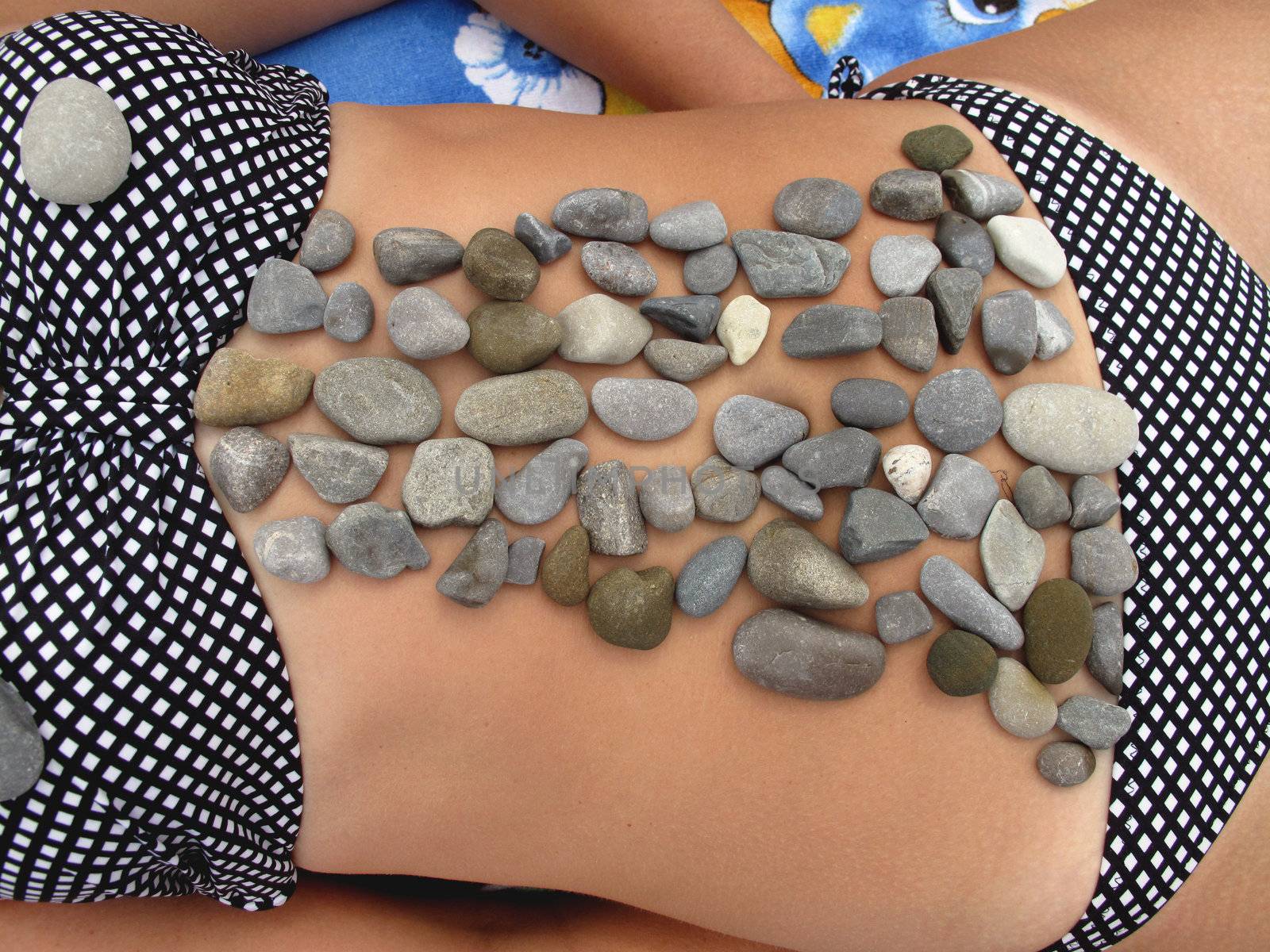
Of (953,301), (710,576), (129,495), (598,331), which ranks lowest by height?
(129,495)

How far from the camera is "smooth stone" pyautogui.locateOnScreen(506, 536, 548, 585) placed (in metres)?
0.60

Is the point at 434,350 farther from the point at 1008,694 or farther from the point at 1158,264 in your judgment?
the point at 1158,264

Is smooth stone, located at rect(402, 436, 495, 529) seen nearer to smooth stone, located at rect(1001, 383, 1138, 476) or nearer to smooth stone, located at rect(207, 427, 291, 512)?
smooth stone, located at rect(207, 427, 291, 512)

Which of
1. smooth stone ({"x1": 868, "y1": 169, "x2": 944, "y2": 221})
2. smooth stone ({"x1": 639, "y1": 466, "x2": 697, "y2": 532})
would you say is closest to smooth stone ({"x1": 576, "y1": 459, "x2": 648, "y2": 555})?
smooth stone ({"x1": 639, "y1": 466, "x2": 697, "y2": 532})

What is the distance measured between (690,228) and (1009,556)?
14.3 inches

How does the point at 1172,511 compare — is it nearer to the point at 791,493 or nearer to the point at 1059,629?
the point at 1059,629

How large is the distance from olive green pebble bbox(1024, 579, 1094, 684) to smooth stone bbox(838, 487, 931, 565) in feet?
0.35

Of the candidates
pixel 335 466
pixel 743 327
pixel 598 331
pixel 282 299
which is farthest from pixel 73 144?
pixel 743 327

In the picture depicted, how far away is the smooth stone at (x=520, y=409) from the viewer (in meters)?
0.60

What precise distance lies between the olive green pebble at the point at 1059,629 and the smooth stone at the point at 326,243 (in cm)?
61

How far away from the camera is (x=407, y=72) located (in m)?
1.10

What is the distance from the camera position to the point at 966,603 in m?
0.61

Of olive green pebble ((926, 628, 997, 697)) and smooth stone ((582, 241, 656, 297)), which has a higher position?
smooth stone ((582, 241, 656, 297))

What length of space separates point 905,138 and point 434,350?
46cm
